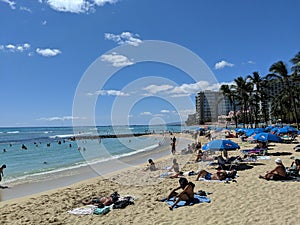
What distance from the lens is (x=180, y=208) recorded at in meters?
6.67

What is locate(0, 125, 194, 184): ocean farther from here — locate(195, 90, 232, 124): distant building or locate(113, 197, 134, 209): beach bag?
locate(195, 90, 232, 124): distant building

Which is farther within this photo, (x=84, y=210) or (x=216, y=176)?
(x=216, y=176)

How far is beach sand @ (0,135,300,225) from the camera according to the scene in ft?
19.2

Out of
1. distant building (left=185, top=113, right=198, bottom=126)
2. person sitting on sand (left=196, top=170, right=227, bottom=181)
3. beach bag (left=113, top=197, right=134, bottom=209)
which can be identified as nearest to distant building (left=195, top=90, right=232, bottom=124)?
distant building (left=185, top=113, right=198, bottom=126)

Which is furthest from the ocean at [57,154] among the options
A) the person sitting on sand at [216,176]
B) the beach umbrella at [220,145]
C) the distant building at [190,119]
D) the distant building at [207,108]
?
the distant building at [207,108]

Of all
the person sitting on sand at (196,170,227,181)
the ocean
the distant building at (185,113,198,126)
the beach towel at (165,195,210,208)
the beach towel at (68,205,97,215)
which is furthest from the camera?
the distant building at (185,113,198,126)

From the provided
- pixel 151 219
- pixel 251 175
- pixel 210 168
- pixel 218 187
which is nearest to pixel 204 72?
pixel 210 168

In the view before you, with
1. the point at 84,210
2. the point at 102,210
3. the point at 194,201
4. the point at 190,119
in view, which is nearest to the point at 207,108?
the point at 190,119

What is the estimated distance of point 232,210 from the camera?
6230 mm

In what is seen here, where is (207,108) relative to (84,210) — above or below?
above

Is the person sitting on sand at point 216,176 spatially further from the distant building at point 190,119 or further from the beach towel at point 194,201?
the distant building at point 190,119

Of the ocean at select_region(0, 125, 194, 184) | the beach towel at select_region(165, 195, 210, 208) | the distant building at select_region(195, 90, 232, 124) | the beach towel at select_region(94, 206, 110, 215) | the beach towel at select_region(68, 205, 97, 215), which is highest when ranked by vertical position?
the distant building at select_region(195, 90, 232, 124)

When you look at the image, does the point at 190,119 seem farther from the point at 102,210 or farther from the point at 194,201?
the point at 102,210

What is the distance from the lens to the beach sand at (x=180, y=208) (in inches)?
231
